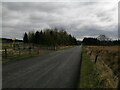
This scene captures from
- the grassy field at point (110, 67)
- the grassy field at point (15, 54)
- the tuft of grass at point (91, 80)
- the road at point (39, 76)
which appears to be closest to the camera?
the grassy field at point (110, 67)

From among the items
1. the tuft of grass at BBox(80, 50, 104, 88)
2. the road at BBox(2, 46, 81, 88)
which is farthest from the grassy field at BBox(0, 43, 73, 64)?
the tuft of grass at BBox(80, 50, 104, 88)

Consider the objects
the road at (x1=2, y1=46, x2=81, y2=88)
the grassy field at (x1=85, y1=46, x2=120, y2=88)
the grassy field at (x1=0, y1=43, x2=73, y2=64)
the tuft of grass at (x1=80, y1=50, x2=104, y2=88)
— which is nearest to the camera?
the grassy field at (x1=85, y1=46, x2=120, y2=88)

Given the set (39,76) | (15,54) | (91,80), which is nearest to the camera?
(91,80)

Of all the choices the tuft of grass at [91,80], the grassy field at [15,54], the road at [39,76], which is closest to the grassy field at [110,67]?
the tuft of grass at [91,80]

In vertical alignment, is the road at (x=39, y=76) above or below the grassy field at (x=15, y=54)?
below

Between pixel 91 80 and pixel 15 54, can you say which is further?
pixel 15 54

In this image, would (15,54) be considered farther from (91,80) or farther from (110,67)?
(91,80)

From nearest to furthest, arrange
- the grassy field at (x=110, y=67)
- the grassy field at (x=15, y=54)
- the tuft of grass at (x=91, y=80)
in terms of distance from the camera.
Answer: the grassy field at (x=110, y=67)
the tuft of grass at (x=91, y=80)
the grassy field at (x=15, y=54)

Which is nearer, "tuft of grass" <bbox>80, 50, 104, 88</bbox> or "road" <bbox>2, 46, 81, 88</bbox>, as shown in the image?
"tuft of grass" <bbox>80, 50, 104, 88</bbox>

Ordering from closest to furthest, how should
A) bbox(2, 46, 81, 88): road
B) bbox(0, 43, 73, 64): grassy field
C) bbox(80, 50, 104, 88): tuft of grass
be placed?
bbox(80, 50, 104, 88): tuft of grass, bbox(2, 46, 81, 88): road, bbox(0, 43, 73, 64): grassy field

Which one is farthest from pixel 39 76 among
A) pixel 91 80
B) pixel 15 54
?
pixel 15 54

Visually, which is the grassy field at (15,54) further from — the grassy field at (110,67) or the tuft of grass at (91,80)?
the tuft of grass at (91,80)

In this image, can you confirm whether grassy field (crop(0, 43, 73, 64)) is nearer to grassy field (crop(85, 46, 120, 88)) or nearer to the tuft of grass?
grassy field (crop(85, 46, 120, 88))

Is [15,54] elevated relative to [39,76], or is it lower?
elevated
